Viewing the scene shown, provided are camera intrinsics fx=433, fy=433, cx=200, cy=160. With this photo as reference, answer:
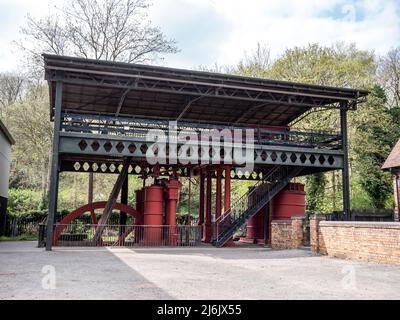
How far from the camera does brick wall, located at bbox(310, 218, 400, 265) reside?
1298cm

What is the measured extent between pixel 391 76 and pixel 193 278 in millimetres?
40276

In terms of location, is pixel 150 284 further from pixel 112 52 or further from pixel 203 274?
pixel 112 52

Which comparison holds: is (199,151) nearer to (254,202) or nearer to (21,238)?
(254,202)

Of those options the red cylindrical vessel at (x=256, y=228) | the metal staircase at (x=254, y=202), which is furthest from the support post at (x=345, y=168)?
the red cylindrical vessel at (x=256, y=228)

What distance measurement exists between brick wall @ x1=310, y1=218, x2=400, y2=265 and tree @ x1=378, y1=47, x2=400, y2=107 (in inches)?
1236

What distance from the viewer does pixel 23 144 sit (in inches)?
1495

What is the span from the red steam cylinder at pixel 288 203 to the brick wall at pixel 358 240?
699cm

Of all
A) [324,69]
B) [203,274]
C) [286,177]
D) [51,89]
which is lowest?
[203,274]

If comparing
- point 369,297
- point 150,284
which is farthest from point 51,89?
point 369,297

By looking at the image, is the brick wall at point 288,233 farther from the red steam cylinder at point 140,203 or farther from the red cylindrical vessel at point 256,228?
the red steam cylinder at point 140,203

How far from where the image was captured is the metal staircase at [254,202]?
22.5 m

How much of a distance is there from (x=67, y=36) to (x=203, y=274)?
27097mm

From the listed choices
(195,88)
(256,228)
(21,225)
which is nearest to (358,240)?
(195,88)

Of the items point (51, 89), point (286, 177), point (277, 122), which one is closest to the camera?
point (51, 89)
